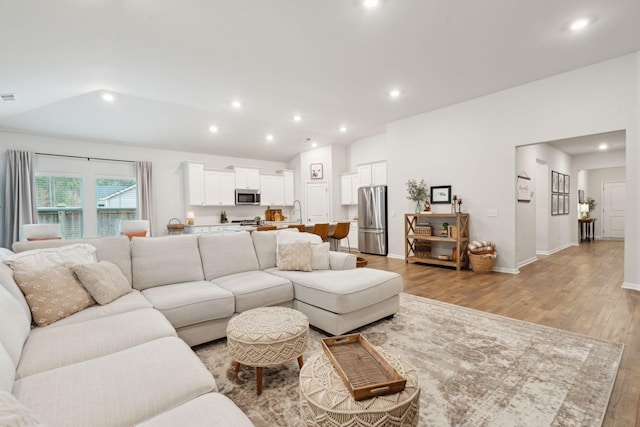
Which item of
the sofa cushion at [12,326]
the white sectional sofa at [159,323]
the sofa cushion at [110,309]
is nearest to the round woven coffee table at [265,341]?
the white sectional sofa at [159,323]

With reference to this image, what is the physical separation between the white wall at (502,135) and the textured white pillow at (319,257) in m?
3.32

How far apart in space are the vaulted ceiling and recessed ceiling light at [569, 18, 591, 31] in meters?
0.05

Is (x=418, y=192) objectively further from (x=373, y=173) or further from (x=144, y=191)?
(x=144, y=191)

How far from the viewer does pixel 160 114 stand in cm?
558

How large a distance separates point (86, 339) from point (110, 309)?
0.48m

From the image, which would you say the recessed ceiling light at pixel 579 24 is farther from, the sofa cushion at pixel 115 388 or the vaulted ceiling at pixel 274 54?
the sofa cushion at pixel 115 388

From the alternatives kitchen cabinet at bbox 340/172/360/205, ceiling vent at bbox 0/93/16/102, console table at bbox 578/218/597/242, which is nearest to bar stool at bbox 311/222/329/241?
kitchen cabinet at bbox 340/172/360/205

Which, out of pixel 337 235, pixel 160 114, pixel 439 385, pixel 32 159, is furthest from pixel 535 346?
pixel 32 159

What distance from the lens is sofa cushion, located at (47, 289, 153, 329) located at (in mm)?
1885

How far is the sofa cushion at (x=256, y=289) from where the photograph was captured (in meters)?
2.53

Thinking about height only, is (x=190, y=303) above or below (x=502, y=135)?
below

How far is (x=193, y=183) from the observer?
23.0 feet

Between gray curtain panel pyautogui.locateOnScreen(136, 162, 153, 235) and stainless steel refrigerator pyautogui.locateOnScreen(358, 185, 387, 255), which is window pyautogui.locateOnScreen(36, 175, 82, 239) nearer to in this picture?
gray curtain panel pyautogui.locateOnScreen(136, 162, 153, 235)

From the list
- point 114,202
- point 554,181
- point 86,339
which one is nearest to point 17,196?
point 114,202
